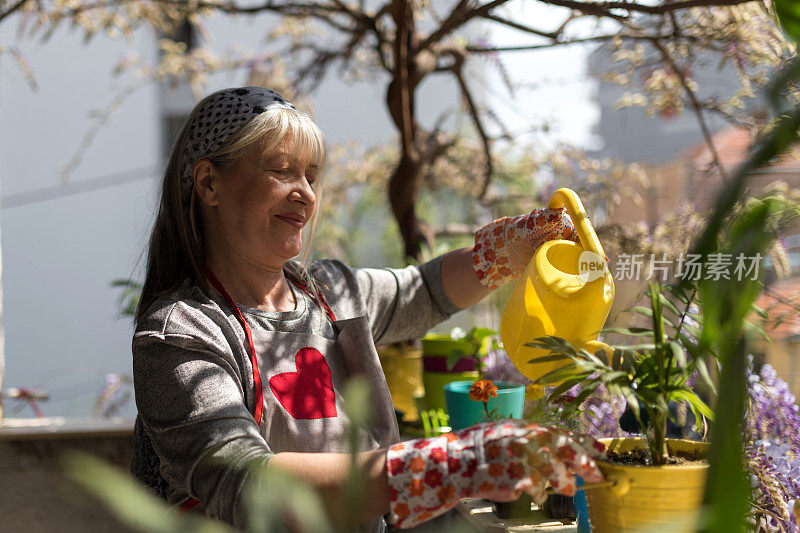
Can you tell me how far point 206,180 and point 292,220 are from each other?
171mm

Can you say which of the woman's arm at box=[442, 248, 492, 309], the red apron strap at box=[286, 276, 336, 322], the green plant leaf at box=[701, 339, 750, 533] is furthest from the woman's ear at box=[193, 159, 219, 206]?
the green plant leaf at box=[701, 339, 750, 533]

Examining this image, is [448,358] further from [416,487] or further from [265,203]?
[416,487]

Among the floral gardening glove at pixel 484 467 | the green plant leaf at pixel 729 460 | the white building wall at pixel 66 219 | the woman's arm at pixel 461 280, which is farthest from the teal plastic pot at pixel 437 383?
the white building wall at pixel 66 219

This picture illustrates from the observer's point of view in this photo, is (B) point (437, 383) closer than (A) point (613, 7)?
No

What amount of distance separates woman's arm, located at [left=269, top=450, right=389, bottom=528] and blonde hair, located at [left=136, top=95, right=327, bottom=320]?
1.55 feet

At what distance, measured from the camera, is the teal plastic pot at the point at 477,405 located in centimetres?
123

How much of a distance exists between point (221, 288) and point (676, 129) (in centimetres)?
1983

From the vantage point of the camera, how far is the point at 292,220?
1174 mm

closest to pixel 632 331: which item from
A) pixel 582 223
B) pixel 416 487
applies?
pixel 582 223

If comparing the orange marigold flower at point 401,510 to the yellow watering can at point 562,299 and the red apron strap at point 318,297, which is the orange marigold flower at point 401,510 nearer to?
the yellow watering can at point 562,299

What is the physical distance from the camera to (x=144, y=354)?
1007 millimetres

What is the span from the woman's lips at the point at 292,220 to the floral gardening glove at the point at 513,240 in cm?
33

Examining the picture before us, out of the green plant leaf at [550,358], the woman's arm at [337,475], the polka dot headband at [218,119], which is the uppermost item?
the polka dot headband at [218,119]

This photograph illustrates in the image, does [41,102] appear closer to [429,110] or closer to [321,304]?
[429,110]
